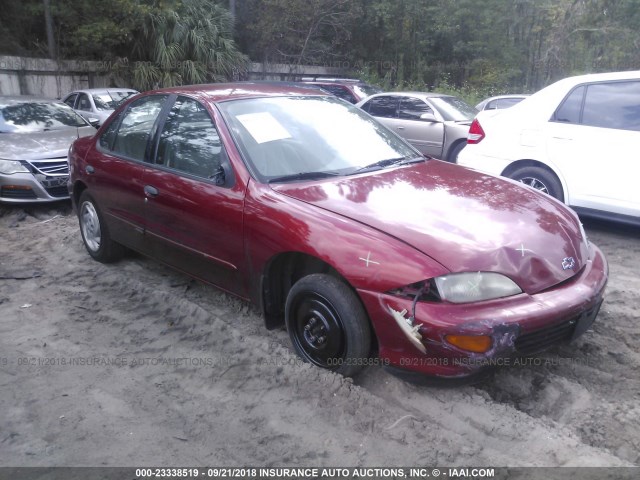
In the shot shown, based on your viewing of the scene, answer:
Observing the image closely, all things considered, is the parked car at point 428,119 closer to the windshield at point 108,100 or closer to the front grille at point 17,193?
the front grille at point 17,193

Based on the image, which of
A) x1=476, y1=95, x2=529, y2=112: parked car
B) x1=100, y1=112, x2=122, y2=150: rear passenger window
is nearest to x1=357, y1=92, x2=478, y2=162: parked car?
x1=476, y1=95, x2=529, y2=112: parked car

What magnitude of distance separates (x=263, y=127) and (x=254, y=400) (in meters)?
1.79

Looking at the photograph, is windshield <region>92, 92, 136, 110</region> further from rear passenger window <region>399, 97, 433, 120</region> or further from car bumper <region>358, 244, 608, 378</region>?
car bumper <region>358, 244, 608, 378</region>

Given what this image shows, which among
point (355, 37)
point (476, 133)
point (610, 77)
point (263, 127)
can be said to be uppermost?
point (355, 37)

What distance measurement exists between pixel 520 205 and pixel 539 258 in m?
0.56

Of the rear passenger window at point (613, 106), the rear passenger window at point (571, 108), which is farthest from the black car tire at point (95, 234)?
the rear passenger window at point (613, 106)

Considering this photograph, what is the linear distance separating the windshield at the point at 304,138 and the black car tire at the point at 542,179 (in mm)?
2142

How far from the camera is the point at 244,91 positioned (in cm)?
425

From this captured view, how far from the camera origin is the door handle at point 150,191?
4.12 m

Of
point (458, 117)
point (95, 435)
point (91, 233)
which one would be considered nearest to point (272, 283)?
point (95, 435)

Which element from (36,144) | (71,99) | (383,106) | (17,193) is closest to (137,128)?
(17,193)

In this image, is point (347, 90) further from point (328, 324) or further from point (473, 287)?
point (473, 287)

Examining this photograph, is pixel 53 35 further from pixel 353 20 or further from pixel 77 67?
pixel 353 20

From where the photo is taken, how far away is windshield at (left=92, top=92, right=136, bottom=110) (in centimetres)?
1331
